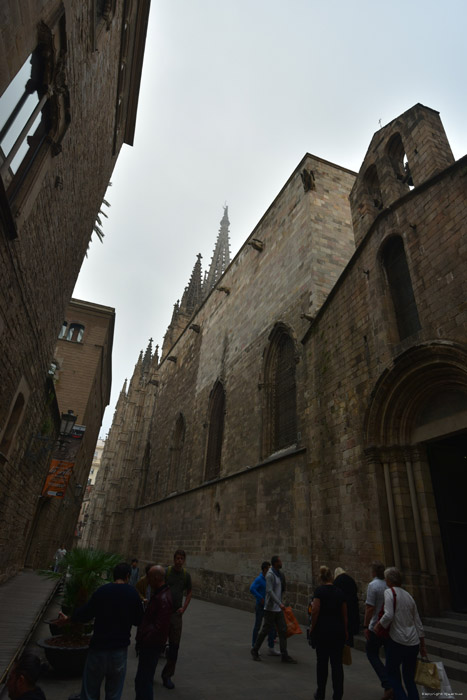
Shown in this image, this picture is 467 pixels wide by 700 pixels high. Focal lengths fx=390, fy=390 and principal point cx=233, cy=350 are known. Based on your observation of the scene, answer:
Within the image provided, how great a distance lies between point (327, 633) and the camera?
3.66 metres

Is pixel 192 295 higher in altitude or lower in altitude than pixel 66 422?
higher

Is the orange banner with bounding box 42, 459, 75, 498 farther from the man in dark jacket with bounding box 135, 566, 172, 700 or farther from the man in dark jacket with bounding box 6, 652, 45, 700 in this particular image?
the man in dark jacket with bounding box 6, 652, 45, 700

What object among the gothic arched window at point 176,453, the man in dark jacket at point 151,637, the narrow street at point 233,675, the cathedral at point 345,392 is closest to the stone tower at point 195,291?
the gothic arched window at point 176,453

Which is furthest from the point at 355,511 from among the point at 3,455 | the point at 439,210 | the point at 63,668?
the point at 3,455

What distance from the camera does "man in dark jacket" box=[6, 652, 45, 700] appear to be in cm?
198

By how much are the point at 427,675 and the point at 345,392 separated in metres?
5.30

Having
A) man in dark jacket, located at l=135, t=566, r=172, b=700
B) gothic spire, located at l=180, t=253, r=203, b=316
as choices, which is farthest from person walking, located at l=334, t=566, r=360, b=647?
gothic spire, located at l=180, t=253, r=203, b=316

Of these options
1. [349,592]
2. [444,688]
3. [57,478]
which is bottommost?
[444,688]

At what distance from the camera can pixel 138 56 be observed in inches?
419

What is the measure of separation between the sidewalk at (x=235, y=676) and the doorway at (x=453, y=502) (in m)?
1.80

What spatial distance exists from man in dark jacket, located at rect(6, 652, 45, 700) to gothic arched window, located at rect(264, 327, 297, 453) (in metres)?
9.18

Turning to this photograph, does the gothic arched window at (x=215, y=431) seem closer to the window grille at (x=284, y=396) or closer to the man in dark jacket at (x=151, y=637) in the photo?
the window grille at (x=284, y=396)

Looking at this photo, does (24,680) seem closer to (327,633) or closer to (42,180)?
(327,633)

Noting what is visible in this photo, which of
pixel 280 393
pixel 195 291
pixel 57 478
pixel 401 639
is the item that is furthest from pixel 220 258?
pixel 401 639
